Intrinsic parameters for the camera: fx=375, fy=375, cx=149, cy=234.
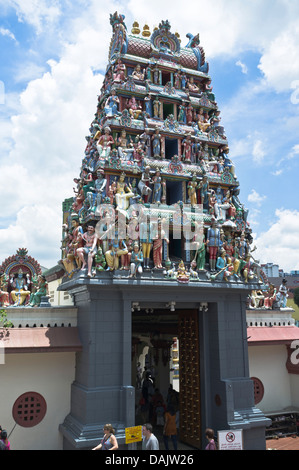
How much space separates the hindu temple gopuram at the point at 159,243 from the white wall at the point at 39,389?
2.09 ft

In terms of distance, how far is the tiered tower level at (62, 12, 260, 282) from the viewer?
50.0 ft

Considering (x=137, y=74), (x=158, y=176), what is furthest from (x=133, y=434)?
(x=137, y=74)

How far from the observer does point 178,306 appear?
1612 cm

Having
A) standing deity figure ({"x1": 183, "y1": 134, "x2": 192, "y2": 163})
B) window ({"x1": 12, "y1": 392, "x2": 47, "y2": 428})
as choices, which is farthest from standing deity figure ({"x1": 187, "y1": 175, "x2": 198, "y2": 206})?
window ({"x1": 12, "y1": 392, "x2": 47, "y2": 428})

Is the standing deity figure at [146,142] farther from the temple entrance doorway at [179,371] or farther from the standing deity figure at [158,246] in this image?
the temple entrance doorway at [179,371]

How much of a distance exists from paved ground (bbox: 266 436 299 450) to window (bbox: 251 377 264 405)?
1818mm

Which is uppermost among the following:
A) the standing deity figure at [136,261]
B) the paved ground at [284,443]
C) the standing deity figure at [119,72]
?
the standing deity figure at [119,72]

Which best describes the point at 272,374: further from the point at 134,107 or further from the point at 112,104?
the point at 112,104

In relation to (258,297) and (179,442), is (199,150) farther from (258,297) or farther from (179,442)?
(179,442)

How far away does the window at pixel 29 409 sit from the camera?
14.2 m

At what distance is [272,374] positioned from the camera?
19.5 m

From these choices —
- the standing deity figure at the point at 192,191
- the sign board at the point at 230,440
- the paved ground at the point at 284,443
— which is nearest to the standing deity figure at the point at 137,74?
the standing deity figure at the point at 192,191

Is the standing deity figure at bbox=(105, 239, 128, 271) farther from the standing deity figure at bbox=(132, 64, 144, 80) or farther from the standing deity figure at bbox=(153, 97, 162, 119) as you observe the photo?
the standing deity figure at bbox=(132, 64, 144, 80)
